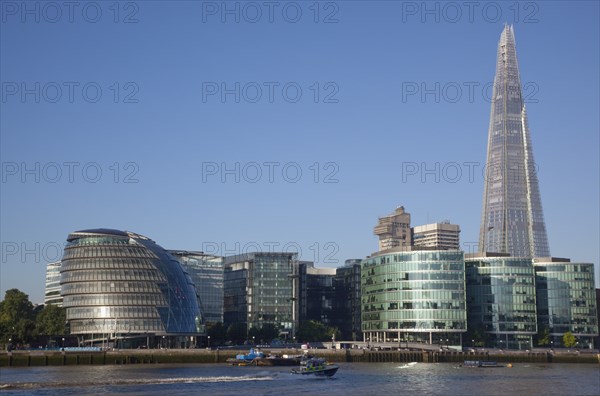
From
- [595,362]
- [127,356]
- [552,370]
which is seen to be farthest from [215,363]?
[595,362]

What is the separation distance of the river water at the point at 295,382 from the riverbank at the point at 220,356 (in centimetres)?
1808

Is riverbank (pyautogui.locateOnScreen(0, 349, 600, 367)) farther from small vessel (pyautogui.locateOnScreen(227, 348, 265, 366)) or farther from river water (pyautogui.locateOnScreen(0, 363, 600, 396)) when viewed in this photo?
river water (pyautogui.locateOnScreen(0, 363, 600, 396))

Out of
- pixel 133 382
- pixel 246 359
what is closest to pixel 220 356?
pixel 246 359

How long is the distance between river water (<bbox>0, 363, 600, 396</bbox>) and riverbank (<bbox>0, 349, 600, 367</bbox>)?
1808 centimetres

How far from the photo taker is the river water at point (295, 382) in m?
103

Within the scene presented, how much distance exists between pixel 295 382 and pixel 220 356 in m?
60.2

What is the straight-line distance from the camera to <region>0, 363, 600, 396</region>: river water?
10256cm

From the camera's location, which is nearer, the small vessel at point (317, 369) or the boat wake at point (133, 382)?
the boat wake at point (133, 382)

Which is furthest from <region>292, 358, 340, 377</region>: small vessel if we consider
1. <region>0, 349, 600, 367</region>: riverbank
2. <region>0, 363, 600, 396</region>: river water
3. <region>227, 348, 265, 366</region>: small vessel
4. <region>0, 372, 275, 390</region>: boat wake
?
<region>0, 349, 600, 367</region>: riverbank

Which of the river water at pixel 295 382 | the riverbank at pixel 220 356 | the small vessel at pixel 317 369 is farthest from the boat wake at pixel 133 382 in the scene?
the riverbank at pixel 220 356

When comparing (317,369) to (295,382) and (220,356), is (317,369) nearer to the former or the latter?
(295,382)

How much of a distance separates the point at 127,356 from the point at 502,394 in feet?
291

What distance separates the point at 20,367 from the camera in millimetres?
154250

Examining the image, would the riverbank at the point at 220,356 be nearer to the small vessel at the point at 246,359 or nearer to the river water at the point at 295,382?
the small vessel at the point at 246,359
